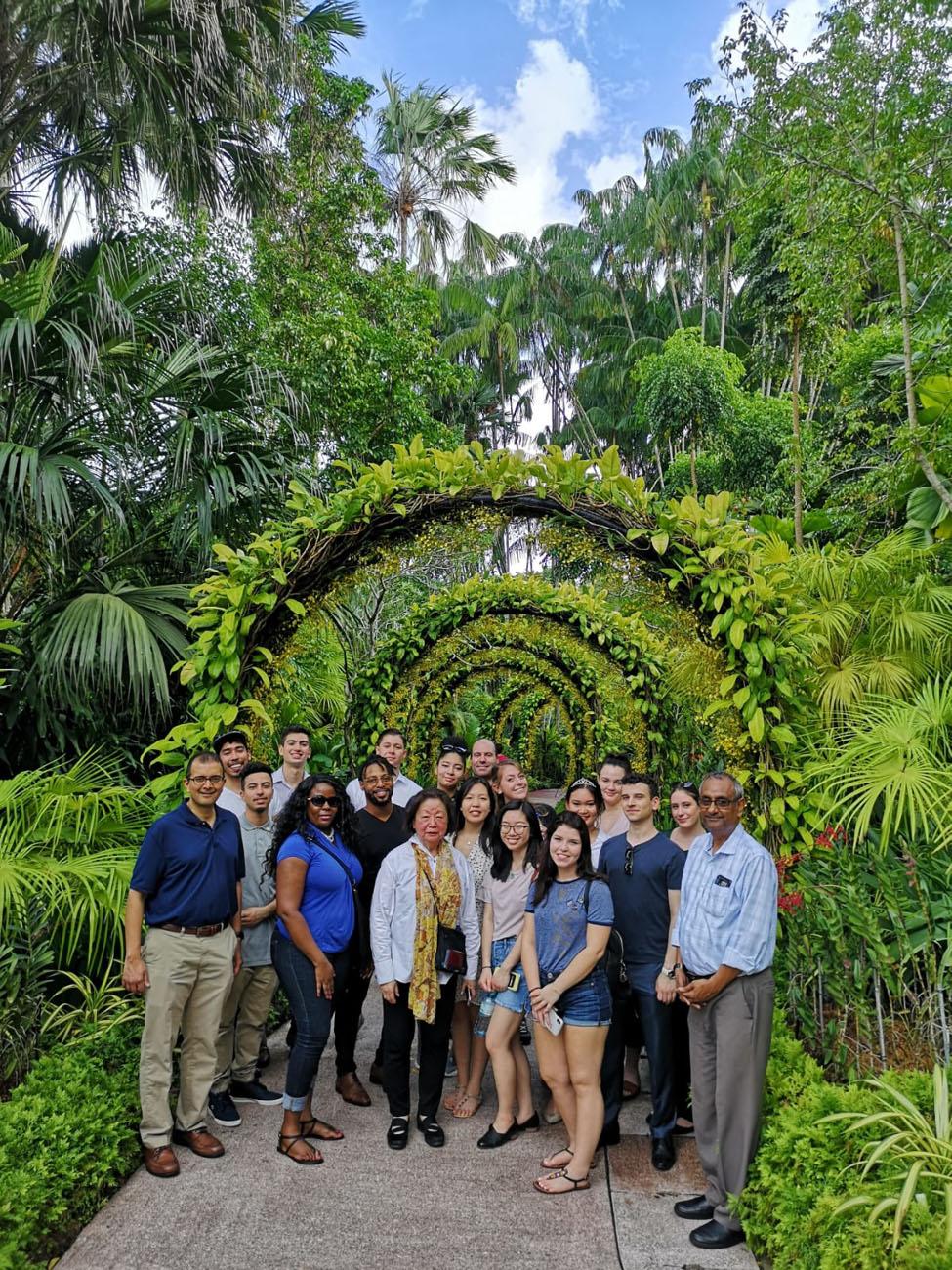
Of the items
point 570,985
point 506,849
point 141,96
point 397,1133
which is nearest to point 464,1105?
point 397,1133

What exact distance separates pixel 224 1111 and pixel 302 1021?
2.60ft

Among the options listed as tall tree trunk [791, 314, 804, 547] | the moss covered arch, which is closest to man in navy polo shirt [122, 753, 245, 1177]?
the moss covered arch

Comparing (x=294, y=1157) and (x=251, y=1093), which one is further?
(x=251, y=1093)

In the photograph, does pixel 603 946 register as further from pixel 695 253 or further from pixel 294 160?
pixel 695 253

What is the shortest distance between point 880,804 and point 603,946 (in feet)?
7.05

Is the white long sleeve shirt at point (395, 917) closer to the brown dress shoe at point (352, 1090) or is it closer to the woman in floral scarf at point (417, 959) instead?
the woman in floral scarf at point (417, 959)

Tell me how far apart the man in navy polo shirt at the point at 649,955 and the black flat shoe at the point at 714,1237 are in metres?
0.51

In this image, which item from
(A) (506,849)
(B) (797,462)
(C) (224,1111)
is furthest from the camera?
(B) (797,462)

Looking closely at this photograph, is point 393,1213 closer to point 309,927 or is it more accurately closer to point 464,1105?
point 464,1105

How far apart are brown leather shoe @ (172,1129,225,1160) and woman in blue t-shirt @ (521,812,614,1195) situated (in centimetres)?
136

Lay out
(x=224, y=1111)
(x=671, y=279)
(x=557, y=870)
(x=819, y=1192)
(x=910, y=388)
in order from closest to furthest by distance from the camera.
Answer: (x=819, y=1192), (x=557, y=870), (x=224, y=1111), (x=910, y=388), (x=671, y=279)

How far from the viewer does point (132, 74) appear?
25.5 feet

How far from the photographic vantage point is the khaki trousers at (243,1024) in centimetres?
406

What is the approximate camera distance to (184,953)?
3.56m
